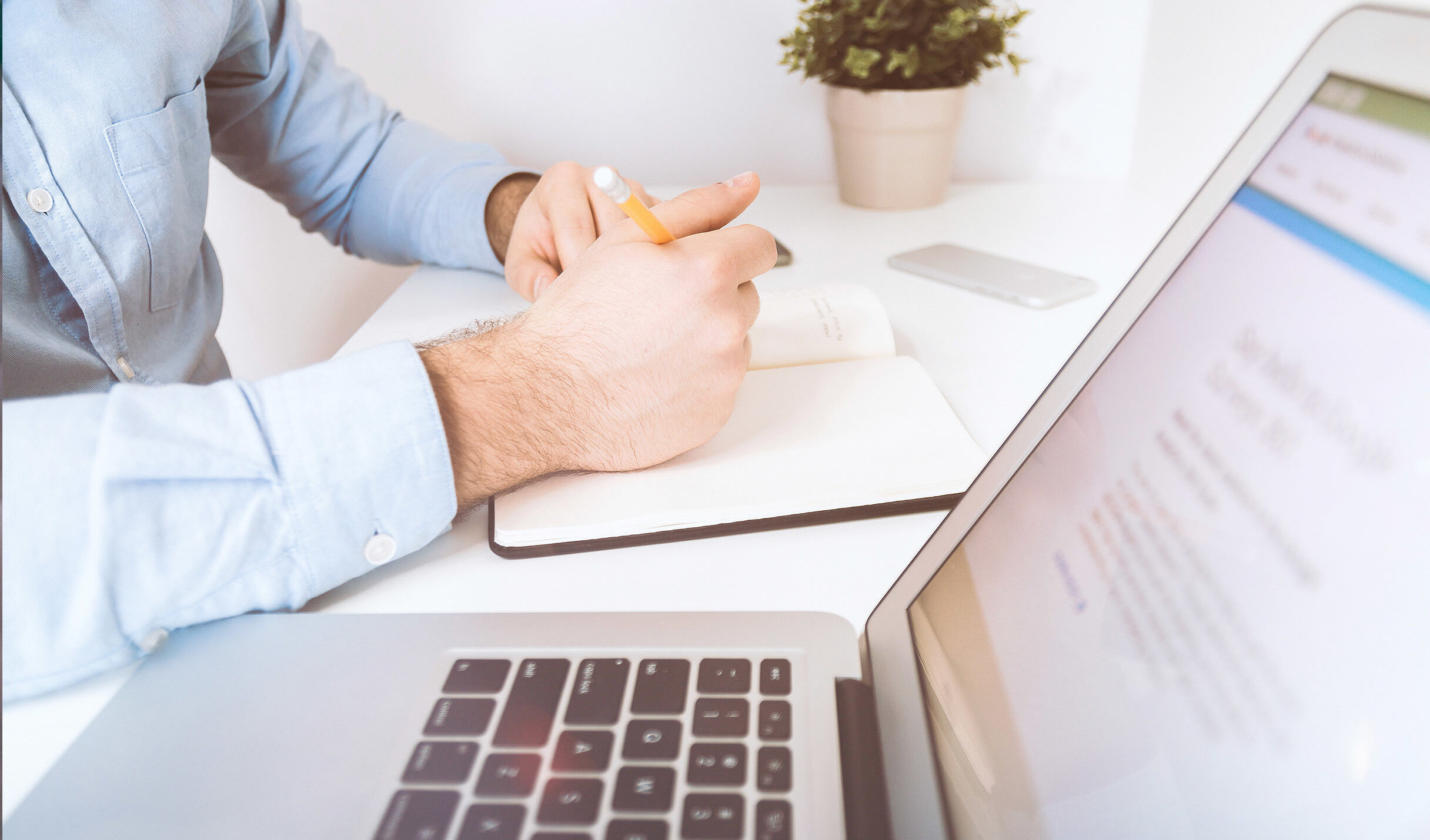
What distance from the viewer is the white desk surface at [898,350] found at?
367 millimetres

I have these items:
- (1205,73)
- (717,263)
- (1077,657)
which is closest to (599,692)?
(1077,657)

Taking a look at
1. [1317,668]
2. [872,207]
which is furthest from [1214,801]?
[872,207]

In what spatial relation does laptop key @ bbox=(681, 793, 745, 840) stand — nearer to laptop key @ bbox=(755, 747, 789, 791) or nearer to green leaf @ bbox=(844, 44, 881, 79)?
laptop key @ bbox=(755, 747, 789, 791)

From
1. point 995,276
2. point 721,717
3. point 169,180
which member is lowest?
point 995,276

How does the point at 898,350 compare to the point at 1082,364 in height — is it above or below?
below

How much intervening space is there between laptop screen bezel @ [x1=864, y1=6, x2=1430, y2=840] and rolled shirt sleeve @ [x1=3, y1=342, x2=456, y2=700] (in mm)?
222

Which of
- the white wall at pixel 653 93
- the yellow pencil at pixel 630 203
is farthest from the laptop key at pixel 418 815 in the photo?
the white wall at pixel 653 93

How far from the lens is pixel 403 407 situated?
393 mm

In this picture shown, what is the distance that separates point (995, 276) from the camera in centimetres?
74

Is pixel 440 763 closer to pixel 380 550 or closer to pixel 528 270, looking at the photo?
pixel 380 550

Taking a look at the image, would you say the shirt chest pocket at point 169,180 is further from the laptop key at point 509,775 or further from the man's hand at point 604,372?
the laptop key at point 509,775

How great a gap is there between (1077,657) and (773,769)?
0.10 meters

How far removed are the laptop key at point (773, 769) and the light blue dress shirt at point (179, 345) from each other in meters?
0.21

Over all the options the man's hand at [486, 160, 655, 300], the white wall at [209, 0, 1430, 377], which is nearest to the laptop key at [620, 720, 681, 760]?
the man's hand at [486, 160, 655, 300]
